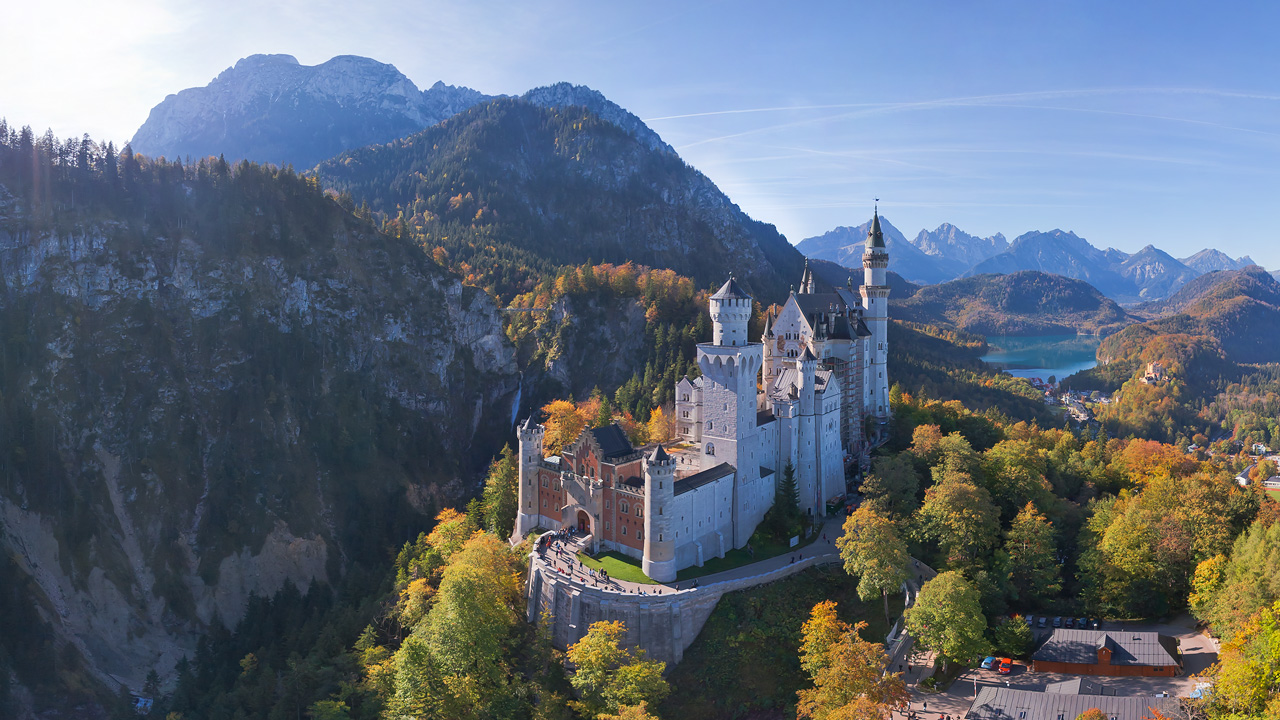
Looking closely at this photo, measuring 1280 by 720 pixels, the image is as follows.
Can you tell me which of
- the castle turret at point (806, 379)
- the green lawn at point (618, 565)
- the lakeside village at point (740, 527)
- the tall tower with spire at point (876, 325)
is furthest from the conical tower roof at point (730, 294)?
the tall tower with spire at point (876, 325)

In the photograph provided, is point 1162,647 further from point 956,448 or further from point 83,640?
point 83,640

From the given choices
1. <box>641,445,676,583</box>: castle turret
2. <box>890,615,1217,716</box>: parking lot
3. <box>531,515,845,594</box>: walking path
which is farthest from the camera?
<box>641,445,676,583</box>: castle turret

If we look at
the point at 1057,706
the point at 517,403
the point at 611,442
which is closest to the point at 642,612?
the point at 611,442

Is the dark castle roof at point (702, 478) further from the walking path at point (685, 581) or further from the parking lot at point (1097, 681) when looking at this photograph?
the parking lot at point (1097, 681)

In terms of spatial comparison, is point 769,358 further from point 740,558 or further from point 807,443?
point 740,558

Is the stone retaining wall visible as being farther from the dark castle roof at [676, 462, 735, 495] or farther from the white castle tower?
the white castle tower

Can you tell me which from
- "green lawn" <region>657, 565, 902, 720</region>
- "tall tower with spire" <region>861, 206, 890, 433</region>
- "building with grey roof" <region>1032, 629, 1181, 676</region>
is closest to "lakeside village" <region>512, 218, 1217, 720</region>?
"building with grey roof" <region>1032, 629, 1181, 676</region>

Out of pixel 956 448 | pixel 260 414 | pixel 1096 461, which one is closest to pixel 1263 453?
pixel 1096 461
